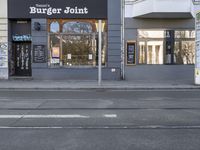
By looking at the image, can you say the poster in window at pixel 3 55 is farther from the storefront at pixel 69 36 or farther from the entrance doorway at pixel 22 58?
the entrance doorway at pixel 22 58

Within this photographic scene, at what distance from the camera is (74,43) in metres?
23.3

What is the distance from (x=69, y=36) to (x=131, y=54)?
3961 millimetres

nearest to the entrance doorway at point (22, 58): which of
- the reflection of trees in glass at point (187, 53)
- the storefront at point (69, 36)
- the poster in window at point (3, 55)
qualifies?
the storefront at point (69, 36)

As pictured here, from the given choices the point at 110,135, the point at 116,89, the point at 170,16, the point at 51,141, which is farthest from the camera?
the point at 170,16

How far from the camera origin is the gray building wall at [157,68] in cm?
2314

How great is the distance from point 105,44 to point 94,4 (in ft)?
8.27

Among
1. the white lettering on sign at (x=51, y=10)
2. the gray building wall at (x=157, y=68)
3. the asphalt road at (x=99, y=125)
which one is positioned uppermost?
the white lettering on sign at (x=51, y=10)

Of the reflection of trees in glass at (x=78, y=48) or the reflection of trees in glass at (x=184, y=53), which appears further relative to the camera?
the reflection of trees in glass at (x=184, y=53)

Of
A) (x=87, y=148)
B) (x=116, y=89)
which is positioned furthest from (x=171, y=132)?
(x=116, y=89)

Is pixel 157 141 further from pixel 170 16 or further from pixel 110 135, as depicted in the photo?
pixel 170 16

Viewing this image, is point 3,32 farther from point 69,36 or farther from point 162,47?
point 162,47

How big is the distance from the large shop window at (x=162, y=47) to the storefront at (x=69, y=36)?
155 cm

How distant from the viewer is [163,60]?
2353cm

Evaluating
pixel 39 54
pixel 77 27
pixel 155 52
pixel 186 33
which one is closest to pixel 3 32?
pixel 39 54
